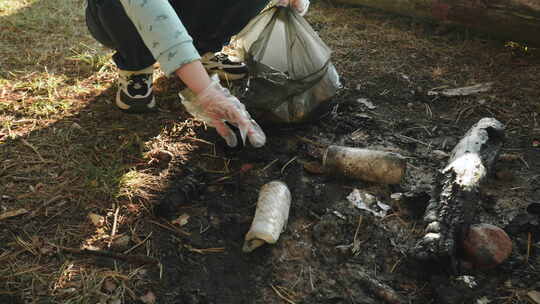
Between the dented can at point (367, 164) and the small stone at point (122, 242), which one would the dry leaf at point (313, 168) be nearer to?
the dented can at point (367, 164)

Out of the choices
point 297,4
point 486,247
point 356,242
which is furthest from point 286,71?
point 486,247

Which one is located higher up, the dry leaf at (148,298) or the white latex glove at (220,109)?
the white latex glove at (220,109)

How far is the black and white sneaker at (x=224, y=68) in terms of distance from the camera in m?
2.74

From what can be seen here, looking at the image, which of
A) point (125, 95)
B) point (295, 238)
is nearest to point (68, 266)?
point (295, 238)

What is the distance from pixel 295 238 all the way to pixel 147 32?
39.9 inches

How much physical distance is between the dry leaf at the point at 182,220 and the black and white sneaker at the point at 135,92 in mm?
898

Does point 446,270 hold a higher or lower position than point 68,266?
higher

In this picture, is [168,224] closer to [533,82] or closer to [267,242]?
[267,242]

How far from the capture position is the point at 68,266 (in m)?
1.55

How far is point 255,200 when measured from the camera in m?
1.88

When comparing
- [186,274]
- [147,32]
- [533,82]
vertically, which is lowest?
[186,274]

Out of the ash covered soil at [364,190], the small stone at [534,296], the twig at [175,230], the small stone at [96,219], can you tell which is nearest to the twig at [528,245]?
the ash covered soil at [364,190]

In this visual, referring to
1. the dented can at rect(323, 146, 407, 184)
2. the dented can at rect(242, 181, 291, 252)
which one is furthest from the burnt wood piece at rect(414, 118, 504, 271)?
the dented can at rect(242, 181, 291, 252)

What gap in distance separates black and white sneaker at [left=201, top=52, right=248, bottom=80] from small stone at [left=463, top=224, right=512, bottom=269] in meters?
1.75
